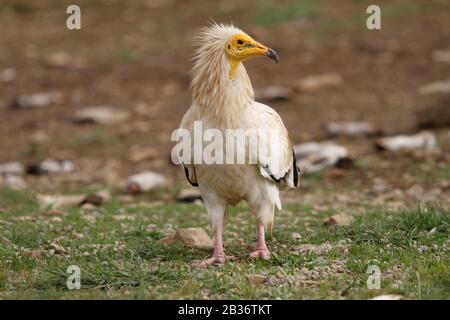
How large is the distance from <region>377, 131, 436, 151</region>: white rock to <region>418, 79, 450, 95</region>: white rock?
9.90 feet

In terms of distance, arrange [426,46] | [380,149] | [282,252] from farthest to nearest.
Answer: [426,46], [380,149], [282,252]

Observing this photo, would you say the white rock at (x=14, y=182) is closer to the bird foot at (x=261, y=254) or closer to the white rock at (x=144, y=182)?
the white rock at (x=144, y=182)

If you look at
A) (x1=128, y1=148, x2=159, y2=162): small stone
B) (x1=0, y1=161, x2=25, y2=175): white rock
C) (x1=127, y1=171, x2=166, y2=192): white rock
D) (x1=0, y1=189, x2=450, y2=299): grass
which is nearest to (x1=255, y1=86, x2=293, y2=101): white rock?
(x1=128, y1=148, x2=159, y2=162): small stone

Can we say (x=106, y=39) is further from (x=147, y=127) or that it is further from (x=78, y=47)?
(x=147, y=127)

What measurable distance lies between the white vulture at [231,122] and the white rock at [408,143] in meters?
6.93

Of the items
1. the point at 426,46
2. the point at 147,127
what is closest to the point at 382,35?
the point at 426,46

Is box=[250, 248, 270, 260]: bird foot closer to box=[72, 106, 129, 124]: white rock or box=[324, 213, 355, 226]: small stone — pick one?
box=[324, 213, 355, 226]: small stone

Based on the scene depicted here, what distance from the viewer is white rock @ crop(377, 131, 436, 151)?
1474 centimetres

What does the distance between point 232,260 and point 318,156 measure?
6.46m

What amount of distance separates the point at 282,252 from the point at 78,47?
15453 millimetres

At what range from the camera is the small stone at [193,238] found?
351 inches

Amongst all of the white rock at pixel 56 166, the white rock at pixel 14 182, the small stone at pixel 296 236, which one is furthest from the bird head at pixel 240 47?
the white rock at pixel 56 166

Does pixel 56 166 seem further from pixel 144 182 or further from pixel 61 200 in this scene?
pixel 61 200

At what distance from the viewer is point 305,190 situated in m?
13.4
